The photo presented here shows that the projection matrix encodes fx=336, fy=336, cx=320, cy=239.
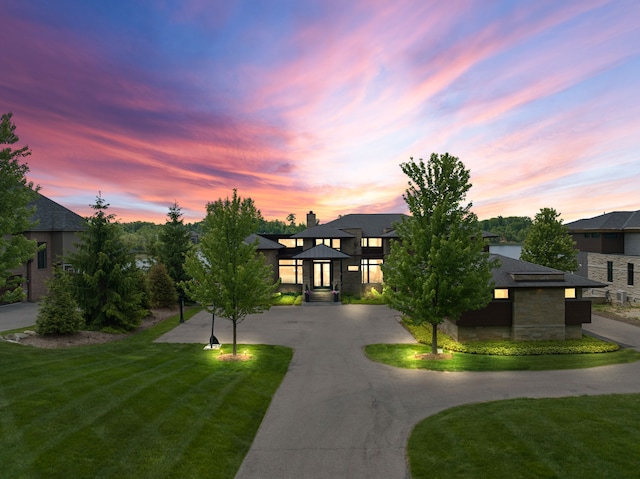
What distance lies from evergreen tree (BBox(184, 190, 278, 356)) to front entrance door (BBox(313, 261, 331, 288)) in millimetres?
17738

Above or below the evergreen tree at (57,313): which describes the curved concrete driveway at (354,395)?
below

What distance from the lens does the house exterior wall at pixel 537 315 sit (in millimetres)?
20078

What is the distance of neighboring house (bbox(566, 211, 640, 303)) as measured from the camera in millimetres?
31344

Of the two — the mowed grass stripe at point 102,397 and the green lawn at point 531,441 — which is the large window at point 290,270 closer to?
the mowed grass stripe at point 102,397

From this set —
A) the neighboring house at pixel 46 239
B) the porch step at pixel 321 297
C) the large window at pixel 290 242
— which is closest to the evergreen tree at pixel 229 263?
the porch step at pixel 321 297

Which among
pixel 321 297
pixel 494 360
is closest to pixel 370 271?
pixel 321 297

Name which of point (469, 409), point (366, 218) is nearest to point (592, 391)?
point (469, 409)

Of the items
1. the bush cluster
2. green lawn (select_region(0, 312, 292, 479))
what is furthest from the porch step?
green lawn (select_region(0, 312, 292, 479))

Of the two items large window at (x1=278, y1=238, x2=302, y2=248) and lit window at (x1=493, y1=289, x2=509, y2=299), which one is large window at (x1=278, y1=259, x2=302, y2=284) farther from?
lit window at (x1=493, y1=289, x2=509, y2=299)

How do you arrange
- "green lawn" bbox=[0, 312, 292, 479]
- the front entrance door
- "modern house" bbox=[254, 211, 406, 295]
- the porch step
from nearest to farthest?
"green lawn" bbox=[0, 312, 292, 479] < the porch step < "modern house" bbox=[254, 211, 406, 295] < the front entrance door

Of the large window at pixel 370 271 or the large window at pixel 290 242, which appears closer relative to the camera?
the large window at pixel 370 271

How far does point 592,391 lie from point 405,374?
718 cm

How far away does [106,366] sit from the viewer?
14.5 m

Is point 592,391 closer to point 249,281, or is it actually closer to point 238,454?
point 238,454
